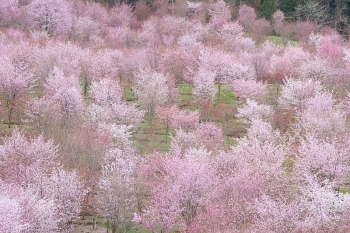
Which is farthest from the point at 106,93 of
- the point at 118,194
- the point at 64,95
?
the point at 118,194

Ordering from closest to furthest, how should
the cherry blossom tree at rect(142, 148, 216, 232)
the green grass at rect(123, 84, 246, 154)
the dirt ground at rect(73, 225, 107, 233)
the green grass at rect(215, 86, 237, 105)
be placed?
the cherry blossom tree at rect(142, 148, 216, 232), the dirt ground at rect(73, 225, 107, 233), the green grass at rect(123, 84, 246, 154), the green grass at rect(215, 86, 237, 105)

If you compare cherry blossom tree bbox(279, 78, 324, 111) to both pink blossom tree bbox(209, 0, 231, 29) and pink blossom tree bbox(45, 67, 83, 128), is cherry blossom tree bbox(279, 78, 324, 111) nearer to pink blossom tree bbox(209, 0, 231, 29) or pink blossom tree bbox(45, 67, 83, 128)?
pink blossom tree bbox(45, 67, 83, 128)

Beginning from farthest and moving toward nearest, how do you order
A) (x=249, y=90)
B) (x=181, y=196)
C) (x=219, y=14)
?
(x=219, y=14) < (x=249, y=90) < (x=181, y=196)

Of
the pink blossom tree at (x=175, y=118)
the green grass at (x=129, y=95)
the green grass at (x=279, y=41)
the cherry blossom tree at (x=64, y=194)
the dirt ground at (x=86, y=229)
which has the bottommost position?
the green grass at (x=129, y=95)

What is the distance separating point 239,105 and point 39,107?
87.7ft

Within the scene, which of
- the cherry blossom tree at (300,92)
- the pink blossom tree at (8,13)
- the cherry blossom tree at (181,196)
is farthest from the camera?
the pink blossom tree at (8,13)

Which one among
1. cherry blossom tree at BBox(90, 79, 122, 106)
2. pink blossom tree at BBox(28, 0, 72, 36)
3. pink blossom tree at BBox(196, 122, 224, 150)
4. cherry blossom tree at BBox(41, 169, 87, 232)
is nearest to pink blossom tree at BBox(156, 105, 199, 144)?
pink blossom tree at BBox(196, 122, 224, 150)

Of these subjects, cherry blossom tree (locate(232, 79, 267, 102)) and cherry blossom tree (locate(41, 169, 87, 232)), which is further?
cherry blossom tree (locate(232, 79, 267, 102))

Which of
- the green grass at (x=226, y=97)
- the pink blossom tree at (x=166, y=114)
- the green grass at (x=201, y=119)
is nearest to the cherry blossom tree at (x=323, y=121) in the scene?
the green grass at (x=201, y=119)

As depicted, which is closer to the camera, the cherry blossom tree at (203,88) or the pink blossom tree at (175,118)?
the pink blossom tree at (175,118)

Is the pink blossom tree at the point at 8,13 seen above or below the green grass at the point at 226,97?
above

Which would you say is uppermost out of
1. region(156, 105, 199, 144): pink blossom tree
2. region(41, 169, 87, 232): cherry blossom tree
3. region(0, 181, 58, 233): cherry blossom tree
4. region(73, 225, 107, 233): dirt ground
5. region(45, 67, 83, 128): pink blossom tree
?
region(0, 181, 58, 233): cherry blossom tree

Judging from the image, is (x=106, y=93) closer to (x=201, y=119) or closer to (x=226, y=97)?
(x=201, y=119)

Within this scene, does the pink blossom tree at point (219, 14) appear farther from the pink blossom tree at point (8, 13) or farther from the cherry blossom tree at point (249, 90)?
the cherry blossom tree at point (249, 90)
